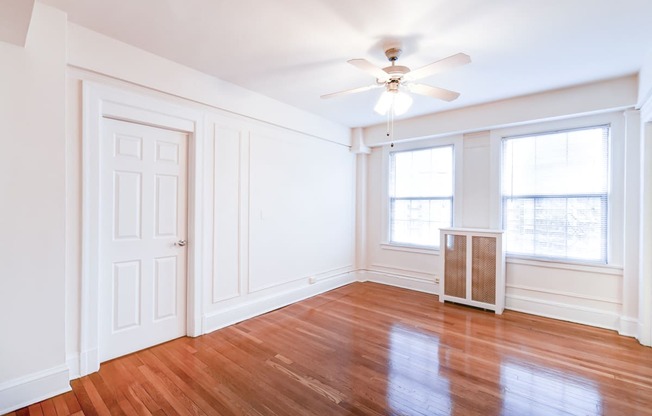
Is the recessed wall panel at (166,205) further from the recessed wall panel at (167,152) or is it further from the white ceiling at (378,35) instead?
the white ceiling at (378,35)

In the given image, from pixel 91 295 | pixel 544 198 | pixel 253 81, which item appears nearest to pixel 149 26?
pixel 253 81

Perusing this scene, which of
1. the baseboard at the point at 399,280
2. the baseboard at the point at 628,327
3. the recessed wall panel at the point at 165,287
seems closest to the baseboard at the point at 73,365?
the recessed wall panel at the point at 165,287

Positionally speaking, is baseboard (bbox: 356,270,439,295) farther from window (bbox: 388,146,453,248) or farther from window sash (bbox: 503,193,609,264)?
window sash (bbox: 503,193,609,264)

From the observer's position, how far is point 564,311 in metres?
3.56

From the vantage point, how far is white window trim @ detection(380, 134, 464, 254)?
14.4ft

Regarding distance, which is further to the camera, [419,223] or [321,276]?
[419,223]

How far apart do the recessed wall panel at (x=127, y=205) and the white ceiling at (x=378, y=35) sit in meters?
1.15

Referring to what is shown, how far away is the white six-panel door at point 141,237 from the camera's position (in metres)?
2.52

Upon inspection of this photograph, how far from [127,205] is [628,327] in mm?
5124

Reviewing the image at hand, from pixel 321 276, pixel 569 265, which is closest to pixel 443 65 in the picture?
pixel 569 265

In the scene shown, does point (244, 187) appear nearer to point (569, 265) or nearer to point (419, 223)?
point (419, 223)

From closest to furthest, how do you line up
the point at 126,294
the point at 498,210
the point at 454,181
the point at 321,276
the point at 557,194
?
the point at 126,294, the point at 557,194, the point at 498,210, the point at 454,181, the point at 321,276

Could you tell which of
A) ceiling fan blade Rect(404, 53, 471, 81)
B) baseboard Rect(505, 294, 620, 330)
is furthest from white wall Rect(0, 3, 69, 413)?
baseboard Rect(505, 294, 620, 330)

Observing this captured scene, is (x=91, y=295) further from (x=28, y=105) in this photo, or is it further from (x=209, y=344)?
(x=28, y=105)
